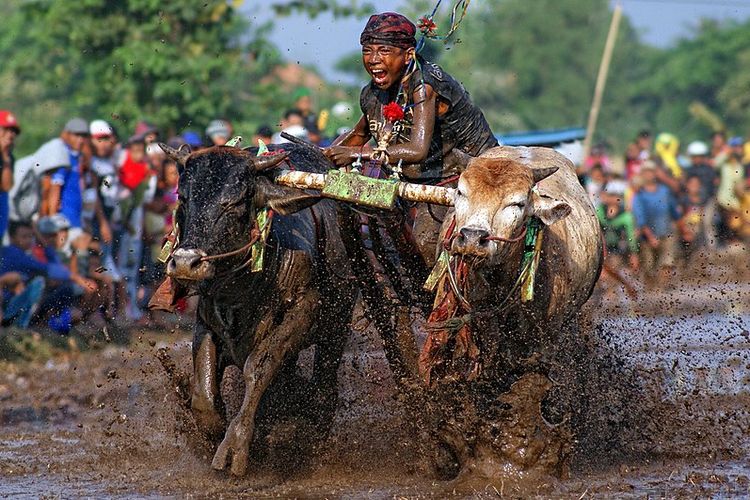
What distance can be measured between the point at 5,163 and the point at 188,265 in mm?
5506

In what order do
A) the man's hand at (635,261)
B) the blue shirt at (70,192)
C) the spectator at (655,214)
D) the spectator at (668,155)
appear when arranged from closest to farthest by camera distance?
the blue shirt at (70,192) → the man's hand at (635,261) → the spectator at (655,214) → the spectator at (668,155)

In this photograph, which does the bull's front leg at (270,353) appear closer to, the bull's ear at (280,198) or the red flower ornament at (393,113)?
the bull's ear at (280,198)

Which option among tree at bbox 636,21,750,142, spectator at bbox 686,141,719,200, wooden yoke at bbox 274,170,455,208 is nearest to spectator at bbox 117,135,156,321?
wooden yoke at bbox 274,170,455,208

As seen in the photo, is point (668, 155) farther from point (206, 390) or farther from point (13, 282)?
point (206, 390)

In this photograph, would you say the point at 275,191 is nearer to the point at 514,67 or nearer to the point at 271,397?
the point at 271,397

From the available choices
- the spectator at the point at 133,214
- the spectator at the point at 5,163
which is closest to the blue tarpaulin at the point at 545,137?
the spectator at the point at 133,214

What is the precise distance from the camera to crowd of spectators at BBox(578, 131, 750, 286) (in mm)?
17828

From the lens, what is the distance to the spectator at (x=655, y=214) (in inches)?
720

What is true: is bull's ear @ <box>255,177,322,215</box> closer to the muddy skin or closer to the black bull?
the black bull

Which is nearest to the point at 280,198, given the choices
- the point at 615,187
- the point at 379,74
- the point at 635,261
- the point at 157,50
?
the point at 379,74

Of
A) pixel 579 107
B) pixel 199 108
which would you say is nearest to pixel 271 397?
pixel 199 108

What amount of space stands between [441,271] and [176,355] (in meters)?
4.72

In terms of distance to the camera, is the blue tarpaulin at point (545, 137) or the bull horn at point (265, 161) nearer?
the bull horn at point (265, 161)

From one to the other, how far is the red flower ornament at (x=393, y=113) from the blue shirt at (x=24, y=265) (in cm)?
499
